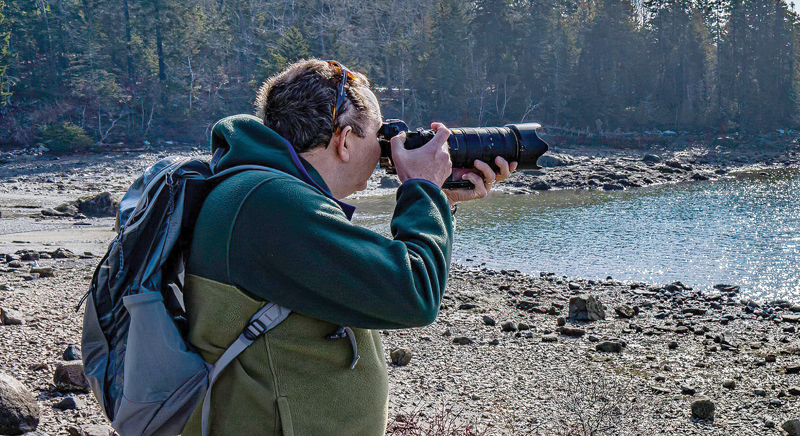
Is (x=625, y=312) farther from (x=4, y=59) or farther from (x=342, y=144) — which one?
(x=4, y=59)

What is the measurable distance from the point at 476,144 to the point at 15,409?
3085 mm

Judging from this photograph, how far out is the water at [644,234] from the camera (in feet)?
46.3

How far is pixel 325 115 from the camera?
181 centimetres

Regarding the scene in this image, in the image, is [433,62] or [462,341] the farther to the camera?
[433,62]

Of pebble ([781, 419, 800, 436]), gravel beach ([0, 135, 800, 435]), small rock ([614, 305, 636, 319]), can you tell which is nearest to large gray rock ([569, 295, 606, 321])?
gravel beach ([0, 135, 800, 435])

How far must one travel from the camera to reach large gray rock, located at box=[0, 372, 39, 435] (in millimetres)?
3717

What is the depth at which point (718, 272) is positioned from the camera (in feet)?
46.1

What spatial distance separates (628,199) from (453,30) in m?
29.4

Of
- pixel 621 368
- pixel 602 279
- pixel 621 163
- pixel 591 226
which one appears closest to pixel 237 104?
pixel 621 163

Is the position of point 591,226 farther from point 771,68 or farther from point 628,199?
point 771,68

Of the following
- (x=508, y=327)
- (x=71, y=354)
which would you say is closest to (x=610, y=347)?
(x=508, y=327)

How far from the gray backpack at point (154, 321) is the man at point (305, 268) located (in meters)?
0.04

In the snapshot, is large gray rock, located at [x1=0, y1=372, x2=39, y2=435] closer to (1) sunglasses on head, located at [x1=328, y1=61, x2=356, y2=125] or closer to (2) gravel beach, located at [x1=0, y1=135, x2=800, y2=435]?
(2) gravel beach, located at [x1=0, y1=135, x2=800, y2=435]

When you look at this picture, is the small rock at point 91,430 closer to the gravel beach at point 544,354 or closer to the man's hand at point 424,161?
the gravel beach at point 544,354
